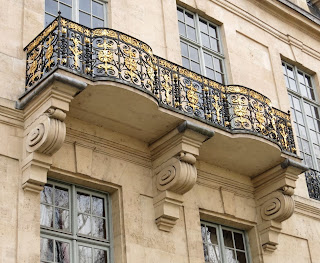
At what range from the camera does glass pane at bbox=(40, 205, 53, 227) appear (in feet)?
30.5

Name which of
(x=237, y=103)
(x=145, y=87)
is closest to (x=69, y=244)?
(x=145, y=87)

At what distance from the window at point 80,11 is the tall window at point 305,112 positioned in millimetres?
4492

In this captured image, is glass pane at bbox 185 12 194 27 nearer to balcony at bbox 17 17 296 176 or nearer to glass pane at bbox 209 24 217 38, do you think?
glass pane at bbox 209 24 217 38

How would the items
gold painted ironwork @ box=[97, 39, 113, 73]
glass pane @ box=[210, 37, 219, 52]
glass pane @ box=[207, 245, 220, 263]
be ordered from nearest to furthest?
1. gold painted ironwork @ box=[97, 39, 113, 73]
2. glass pane @ box=[207, 245, 220, 263]
3. glass pane @ box=[210, 37, 219, 52]

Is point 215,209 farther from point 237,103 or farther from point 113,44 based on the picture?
point 113,44

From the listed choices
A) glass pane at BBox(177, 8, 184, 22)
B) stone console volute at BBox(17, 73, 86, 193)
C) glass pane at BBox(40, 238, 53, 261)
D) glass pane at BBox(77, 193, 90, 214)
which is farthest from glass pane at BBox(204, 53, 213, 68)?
glass pane at BBox(40, 238, 53, 261)

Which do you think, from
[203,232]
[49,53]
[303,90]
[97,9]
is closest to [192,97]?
[203,232]

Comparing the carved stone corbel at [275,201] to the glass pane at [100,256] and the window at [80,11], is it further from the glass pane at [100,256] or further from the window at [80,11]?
the window at [80,11]

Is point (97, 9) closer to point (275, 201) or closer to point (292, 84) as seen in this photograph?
point (275, 201)

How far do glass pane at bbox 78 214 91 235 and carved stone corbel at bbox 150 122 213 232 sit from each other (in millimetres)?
1007

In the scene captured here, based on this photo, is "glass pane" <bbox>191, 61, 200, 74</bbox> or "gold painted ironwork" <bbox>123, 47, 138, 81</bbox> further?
"glass pane" <bbox>191, 61, 200, 74</bbox>

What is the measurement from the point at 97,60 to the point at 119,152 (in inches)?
53.9

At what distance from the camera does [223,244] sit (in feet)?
36.8

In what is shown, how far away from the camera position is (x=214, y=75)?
42.1 feet
